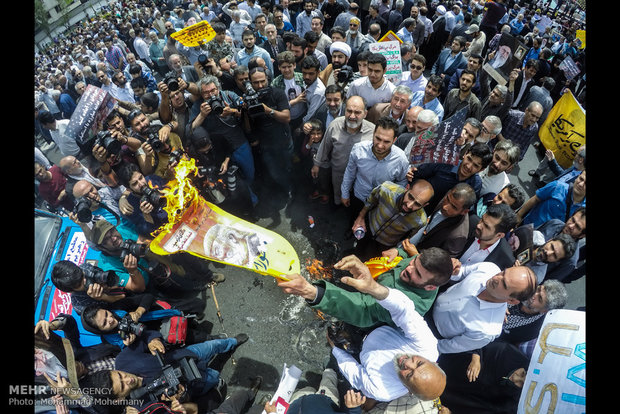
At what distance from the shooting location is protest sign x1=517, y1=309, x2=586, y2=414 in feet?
8.21

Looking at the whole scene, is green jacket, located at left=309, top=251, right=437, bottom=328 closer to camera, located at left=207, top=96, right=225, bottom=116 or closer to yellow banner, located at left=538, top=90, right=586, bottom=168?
camera, located at left=207, top=96, right=225, bottom=116

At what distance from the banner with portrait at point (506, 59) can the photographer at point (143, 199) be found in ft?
21.1

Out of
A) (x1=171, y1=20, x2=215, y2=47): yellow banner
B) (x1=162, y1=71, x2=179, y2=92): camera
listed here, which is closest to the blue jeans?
(x1=162, y1=71, x2=179, y2=92): camera

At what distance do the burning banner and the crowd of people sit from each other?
0.85ft

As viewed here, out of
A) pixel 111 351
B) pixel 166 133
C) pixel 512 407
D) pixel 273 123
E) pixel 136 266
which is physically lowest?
pixel 512 407

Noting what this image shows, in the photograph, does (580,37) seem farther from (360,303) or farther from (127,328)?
(127,328)

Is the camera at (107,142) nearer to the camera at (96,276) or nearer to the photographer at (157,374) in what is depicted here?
the camera at (96,276)

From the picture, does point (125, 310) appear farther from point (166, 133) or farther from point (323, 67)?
point (323, 67)

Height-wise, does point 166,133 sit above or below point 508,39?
above

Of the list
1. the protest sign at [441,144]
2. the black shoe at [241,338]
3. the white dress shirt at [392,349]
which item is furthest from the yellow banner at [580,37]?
the black shoe at [241,338]

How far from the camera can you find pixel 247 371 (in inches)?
157

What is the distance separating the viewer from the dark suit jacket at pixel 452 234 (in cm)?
359

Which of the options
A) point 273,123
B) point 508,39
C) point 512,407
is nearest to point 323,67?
point 273,123
